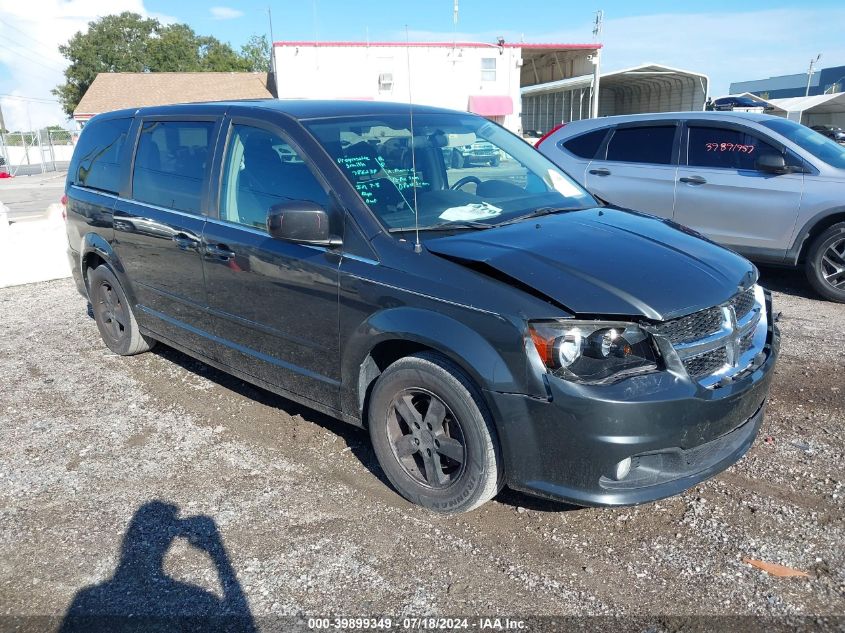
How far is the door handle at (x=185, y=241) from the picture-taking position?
4.23m

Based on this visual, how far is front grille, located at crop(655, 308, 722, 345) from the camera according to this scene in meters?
2.80

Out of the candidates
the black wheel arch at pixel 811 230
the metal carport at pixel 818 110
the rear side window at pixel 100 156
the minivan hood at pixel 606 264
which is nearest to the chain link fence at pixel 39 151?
the metal carport at pixel 818 110

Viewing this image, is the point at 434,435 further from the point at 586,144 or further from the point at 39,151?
the point at 39,151

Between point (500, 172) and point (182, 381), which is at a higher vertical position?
point (500, 172)

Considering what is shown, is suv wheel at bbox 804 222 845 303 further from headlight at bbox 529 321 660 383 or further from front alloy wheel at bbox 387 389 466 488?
front alloy wheel at bbox 387 389 466 488

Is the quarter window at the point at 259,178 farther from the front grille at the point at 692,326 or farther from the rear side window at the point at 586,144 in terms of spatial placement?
the rear side window at the point at 586,144

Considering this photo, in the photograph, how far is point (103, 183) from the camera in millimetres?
5359

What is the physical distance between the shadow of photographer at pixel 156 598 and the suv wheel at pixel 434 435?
2.97 ft

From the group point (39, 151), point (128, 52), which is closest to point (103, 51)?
point (128, 52)

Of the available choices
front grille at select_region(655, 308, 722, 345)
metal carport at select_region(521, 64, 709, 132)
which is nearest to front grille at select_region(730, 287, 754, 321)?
front grille at select_region(655, 308, 722, 345)

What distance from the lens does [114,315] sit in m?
5.59

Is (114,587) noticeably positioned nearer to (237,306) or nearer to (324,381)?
(324,381)

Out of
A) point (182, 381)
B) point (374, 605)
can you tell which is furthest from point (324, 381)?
point (182, 381)

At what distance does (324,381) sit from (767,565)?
2216 millimetres
